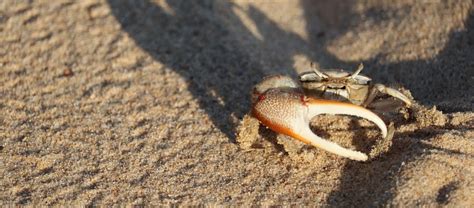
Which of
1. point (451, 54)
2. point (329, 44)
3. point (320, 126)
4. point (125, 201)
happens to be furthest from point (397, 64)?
point (125, 201)

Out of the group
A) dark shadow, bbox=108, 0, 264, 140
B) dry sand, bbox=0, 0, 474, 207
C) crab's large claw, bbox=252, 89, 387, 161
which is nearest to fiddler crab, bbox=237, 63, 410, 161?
crab's large claw, bbox=252, 89, 387, 161

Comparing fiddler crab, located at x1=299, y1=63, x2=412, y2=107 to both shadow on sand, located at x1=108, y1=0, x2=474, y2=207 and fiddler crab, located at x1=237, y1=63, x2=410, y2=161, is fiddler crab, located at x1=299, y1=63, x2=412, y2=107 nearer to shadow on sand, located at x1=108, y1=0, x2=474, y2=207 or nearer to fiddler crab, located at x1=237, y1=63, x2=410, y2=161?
fiddler crab, located at x1=237, y1=63, x2=410, y2=161

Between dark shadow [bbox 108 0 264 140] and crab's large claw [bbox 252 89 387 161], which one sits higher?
crab's large claw [bbox 252 89 387 161]

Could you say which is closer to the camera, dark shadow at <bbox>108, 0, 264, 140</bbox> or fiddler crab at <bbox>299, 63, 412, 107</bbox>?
fiddler crab at <bbox>299, 63, 412, 107</bbox>

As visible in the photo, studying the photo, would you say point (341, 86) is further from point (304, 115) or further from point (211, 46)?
point (211, 46)

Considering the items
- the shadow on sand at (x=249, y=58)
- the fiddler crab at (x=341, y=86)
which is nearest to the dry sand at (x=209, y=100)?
the shadow on sand at (x=249, y=58)

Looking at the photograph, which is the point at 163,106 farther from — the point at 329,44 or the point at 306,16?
the point at 306,16
